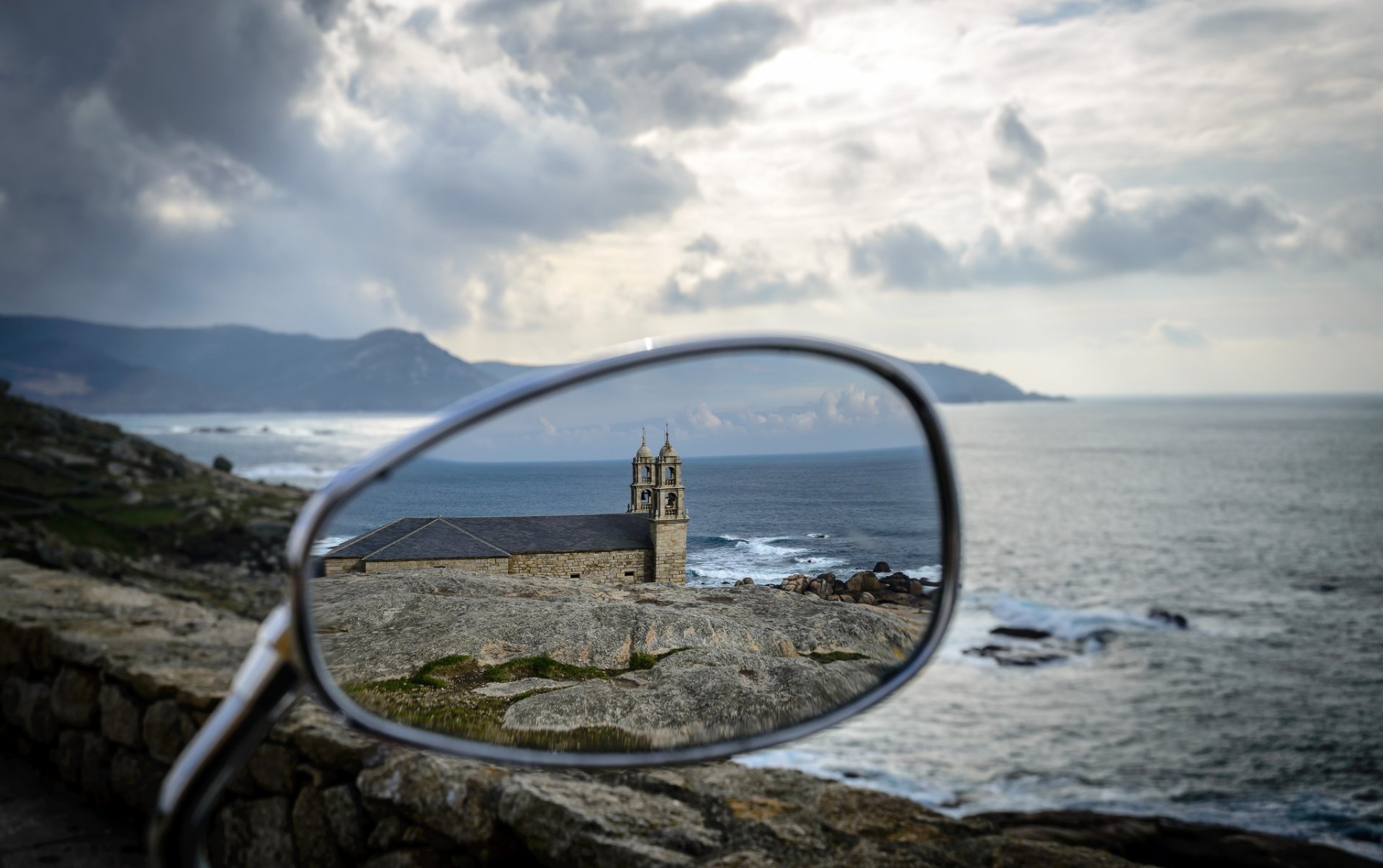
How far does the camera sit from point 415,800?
2889 millimetres

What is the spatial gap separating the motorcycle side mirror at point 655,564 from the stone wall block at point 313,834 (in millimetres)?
2624

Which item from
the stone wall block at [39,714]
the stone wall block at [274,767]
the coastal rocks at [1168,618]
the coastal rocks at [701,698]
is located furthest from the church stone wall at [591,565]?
the coastal rocks at [1168,618]

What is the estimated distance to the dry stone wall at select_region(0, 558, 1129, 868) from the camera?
2.55 m

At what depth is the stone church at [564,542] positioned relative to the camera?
37.6 inches

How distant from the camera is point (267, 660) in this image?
0.69 meters

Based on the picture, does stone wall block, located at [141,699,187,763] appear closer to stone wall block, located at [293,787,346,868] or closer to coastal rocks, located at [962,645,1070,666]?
stone wall block, located at [293,787,346,868]

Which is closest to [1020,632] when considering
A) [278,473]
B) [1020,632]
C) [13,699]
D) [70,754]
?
[1020,632]

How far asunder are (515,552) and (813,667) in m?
0.37

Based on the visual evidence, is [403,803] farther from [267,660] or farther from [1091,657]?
[1091,657]

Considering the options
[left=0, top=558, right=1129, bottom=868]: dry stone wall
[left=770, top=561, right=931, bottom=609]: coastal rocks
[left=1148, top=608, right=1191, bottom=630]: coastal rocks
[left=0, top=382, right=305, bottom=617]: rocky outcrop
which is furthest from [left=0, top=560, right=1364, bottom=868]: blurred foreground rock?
[left=1148, top=608, right=1191, bottom=630]: coastal rocks

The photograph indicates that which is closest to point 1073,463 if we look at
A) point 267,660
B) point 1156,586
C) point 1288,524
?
point 1288,524

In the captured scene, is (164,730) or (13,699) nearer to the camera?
(164,730)

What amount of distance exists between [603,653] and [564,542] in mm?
150

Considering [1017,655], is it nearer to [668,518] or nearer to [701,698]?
[701,698]
